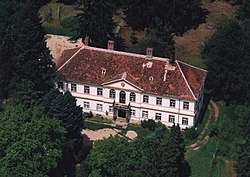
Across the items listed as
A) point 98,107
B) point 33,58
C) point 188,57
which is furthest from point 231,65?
point 33,58

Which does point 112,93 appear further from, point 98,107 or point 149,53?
point 149,53

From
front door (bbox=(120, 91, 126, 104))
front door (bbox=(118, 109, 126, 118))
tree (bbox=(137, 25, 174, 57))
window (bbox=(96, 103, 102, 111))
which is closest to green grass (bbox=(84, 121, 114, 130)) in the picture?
window (bbox=(96, 103, 102, 111))

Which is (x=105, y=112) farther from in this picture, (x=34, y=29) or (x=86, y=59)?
(x=34, y=29)

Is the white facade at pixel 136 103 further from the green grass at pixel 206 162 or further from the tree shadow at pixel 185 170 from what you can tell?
the tree shadow at pixel 185 170

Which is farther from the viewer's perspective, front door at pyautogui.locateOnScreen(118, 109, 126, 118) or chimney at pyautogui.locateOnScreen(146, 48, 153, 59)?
front door at pyautogui.locateOnScreen(118, 109, 126, 118)

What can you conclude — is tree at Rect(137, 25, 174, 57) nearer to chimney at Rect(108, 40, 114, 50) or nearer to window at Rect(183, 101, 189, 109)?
chimney at Rect(108, 40, 114, 50)

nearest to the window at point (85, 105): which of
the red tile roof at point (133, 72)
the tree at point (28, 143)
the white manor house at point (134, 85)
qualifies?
the white manor house at point (134, 85)

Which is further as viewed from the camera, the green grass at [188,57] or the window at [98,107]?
the green grass at [188,57]
